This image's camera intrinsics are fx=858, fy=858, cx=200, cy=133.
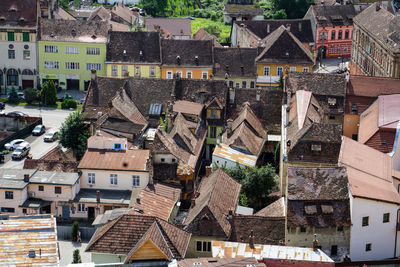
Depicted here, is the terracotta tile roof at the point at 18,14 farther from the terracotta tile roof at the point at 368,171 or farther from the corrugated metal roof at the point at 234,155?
the terracotta tile roof at the point at 368,171

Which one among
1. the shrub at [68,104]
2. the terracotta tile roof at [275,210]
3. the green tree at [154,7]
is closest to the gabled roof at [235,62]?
the shrub at [68,104]

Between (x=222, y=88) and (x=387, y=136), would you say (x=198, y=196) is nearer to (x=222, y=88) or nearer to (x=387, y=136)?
(x=387, y=136)

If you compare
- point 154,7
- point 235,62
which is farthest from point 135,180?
point 154,7

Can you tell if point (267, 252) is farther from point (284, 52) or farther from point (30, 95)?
point (30, 95)

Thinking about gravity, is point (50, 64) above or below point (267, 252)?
above

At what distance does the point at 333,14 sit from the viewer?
153 meters

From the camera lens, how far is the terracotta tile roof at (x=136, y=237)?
71750 mm

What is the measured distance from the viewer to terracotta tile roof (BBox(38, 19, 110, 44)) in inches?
5148

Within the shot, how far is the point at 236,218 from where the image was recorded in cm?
7912

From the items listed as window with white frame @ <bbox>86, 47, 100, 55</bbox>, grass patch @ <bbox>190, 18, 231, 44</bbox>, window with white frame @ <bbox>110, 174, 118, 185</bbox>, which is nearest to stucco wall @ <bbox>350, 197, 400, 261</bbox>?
window with white frame @ <bbox>110, 174, 118, 185</bbox>

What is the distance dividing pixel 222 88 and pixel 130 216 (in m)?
40.0

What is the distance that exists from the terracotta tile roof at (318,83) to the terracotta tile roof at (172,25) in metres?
50.6

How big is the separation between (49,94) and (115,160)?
3582 centimetres

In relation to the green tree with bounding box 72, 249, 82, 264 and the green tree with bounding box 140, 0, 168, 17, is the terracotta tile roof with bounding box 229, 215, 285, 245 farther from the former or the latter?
the green tree with bounding box 140, 0, 168, 17
